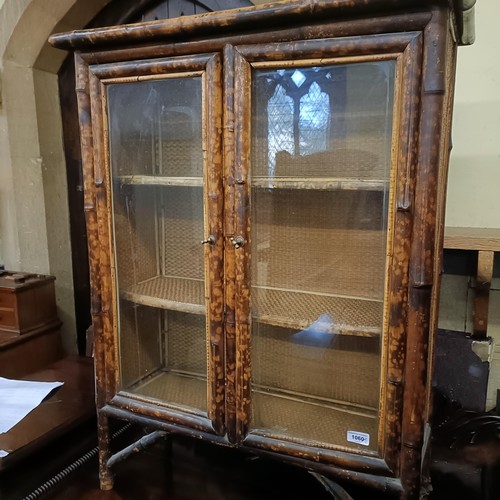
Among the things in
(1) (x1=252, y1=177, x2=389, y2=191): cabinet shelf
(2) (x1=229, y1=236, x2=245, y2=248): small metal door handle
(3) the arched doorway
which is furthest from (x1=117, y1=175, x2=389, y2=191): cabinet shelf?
(3) the arched doorway

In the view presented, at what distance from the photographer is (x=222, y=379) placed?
1.25 metres

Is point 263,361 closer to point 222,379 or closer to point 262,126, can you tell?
point 222,379

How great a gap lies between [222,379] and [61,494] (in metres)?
0.73

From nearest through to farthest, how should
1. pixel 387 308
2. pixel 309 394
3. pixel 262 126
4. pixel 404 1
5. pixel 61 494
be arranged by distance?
pixel 404 1 < pixel 387 308 < pixel 262 126 < pixel 309 394 < pixel 61 494

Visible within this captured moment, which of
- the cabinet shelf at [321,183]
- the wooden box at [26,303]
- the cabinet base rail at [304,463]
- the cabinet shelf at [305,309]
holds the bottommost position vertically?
the cabinet base rail at [304,463]

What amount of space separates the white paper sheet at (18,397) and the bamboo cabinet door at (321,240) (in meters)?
0.88

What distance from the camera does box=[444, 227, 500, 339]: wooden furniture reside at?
4.70 feet

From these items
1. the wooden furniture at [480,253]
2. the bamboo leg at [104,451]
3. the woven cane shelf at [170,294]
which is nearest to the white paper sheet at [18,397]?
the bamboo leg at [104,451]

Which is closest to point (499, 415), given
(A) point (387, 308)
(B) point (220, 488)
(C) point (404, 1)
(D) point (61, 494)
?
(A) point (387, 308)

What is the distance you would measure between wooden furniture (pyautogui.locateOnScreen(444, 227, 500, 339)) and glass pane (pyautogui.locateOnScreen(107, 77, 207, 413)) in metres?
0.79

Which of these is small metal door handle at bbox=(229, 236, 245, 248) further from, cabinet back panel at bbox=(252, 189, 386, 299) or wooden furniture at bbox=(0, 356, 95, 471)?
wooden furniture at bbox=(0, 356, 95, 471)

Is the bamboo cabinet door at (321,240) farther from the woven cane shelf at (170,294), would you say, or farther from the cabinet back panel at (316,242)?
the woven cane shelf at (170,294)

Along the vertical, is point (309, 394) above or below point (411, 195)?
below

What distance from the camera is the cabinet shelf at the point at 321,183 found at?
111 cm
